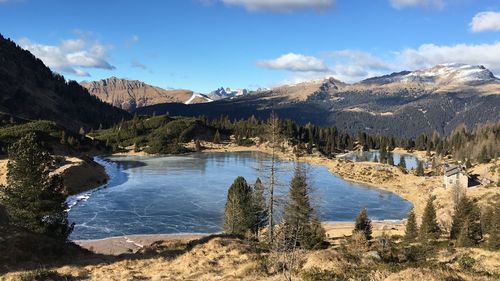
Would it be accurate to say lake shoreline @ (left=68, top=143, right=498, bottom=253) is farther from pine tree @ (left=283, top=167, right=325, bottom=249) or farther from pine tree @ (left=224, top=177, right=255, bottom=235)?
pine tree @ (left=283, top=167, right=325, bottom=249)

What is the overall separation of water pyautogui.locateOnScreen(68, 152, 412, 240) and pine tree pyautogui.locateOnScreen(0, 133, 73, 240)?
1979cm

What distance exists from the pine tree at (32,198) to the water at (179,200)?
1979cm

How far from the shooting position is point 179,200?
88.4 metres

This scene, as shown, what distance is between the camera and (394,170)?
13438 centimetres

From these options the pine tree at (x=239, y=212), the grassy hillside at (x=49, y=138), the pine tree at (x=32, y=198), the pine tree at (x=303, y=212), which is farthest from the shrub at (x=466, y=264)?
the grassy hillside at (x=49, y=138)

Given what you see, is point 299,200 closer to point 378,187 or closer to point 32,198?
point 32,198

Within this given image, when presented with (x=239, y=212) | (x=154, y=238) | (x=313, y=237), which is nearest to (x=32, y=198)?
(x=154, y=238)

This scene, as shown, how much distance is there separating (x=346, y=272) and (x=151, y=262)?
14512 millimetres

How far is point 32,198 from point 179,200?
4918 cm

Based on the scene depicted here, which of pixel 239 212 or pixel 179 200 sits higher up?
pixel 239 212

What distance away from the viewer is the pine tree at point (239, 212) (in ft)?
188

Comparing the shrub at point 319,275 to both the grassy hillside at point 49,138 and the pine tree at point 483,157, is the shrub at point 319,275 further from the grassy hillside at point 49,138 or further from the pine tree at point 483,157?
the pine tree at point 483,157

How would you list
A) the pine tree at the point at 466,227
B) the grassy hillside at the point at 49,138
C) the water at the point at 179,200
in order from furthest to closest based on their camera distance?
the grassy hillside at the point at 49,138 < the water at the point at 179,200 < the pine tree at the point at 466,227

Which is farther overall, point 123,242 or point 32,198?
point 123,242
